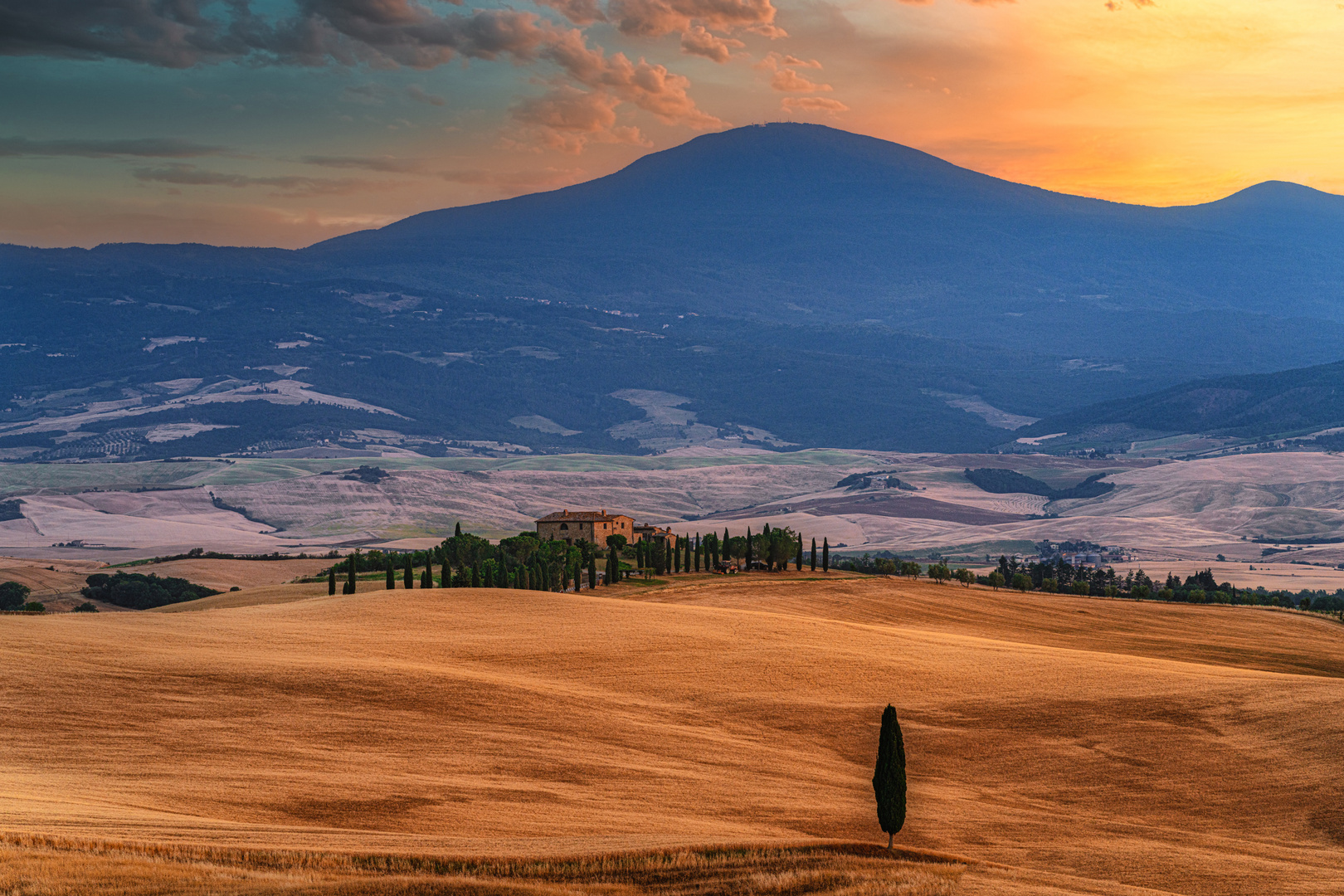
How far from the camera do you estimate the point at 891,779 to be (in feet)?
115

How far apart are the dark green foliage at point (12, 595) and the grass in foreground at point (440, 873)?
306 feet

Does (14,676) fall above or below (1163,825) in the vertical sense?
above

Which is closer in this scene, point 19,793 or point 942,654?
point 19,793

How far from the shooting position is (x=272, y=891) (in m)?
25.7

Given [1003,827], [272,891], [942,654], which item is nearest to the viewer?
[272,891]

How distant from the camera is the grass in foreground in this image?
2581 centimetres

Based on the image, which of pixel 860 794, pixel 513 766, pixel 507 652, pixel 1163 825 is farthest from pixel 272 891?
pixel 507 652

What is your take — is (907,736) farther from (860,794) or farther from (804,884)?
(804,884)

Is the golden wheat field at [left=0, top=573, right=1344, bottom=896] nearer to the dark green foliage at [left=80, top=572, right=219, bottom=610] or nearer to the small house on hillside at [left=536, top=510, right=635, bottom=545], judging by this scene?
the dark green foliage at [left=80, top=572, right=219, bottom=610]

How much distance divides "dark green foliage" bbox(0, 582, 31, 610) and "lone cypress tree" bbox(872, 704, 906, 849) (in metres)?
96.4

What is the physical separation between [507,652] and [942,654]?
2315cm

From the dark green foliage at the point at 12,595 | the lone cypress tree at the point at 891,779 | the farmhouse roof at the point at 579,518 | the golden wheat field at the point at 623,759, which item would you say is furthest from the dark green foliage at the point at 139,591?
the lone cypress tree at the point at 891,779

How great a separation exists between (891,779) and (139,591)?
103 m

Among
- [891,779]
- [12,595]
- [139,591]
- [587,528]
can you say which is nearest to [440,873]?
[891,779]
